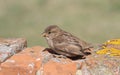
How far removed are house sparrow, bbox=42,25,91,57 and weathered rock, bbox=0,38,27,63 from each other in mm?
496

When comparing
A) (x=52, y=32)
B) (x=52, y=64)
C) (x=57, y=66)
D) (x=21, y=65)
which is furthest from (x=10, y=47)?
(x=57, y=66)

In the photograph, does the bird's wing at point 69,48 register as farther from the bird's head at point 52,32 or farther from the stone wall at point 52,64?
the bird's head at point 52,32

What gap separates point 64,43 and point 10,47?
38.7 inches

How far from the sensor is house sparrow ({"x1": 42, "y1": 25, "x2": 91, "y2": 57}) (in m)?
10.9

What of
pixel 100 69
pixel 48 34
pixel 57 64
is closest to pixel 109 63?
pixel 100 69

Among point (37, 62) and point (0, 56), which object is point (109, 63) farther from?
point (0, 56)

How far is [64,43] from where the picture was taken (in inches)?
433

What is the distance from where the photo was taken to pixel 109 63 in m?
10.3

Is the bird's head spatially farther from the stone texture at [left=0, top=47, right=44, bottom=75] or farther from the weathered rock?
the stone texture at [left=0, top=47, right=44, bottom=75]

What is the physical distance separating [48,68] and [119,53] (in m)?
1.48

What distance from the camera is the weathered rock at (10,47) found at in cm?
1076

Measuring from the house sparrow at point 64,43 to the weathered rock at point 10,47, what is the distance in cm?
50

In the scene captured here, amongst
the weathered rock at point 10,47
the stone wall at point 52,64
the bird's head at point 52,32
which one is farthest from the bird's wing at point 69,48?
the weathered rock at point 10,47

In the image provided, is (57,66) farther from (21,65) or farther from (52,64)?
(21,65)
